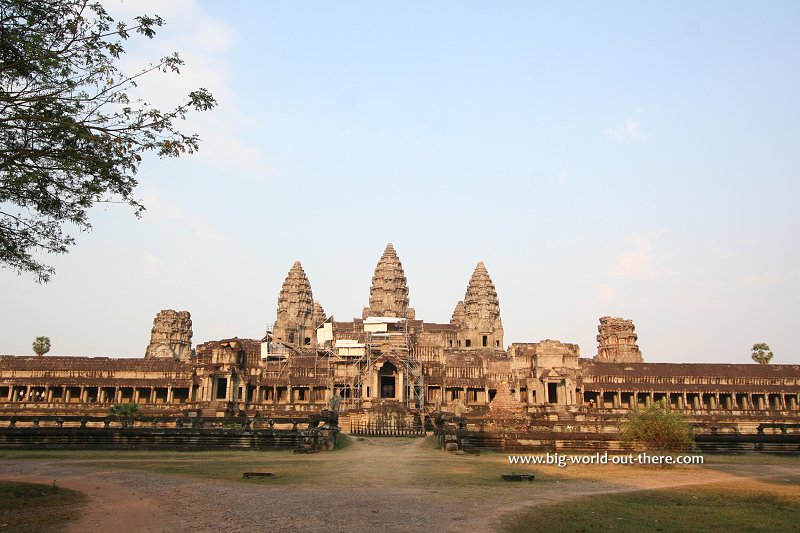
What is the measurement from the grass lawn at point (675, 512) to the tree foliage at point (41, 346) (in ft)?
288

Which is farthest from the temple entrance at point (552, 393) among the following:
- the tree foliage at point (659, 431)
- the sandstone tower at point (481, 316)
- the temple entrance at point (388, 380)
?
the tree foliage at point (659, 431)

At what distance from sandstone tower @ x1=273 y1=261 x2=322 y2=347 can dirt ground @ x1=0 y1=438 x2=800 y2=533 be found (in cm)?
7020

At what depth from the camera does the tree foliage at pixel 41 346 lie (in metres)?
82.1

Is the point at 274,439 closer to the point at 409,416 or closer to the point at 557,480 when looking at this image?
the point at 557,480

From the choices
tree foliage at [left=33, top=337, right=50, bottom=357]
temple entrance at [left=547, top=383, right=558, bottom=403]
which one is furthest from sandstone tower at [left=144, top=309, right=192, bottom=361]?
temple entrance at [left=547, top=383, right=558, bottom=403]

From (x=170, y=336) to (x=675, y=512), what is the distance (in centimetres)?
9181

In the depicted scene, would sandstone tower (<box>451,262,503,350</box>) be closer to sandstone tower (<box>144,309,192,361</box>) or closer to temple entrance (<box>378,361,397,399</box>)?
temple entrance (<box>378,361,397,399</box>)

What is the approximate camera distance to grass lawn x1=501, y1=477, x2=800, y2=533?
33.1 feet

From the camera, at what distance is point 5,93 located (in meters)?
10.9

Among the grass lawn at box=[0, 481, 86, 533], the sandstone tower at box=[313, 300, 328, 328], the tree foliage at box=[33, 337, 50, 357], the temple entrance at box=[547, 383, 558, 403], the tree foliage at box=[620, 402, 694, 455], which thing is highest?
the sandstone tower at box=[313, 300, 328, 328]

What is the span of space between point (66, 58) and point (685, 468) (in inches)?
807

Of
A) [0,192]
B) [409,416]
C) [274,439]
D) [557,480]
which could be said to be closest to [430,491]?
[557,480]

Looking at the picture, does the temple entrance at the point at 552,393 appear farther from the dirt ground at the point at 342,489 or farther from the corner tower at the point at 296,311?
the corner tower at the point at 296,311

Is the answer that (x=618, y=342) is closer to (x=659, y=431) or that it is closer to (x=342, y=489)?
(x=659, y=431)
